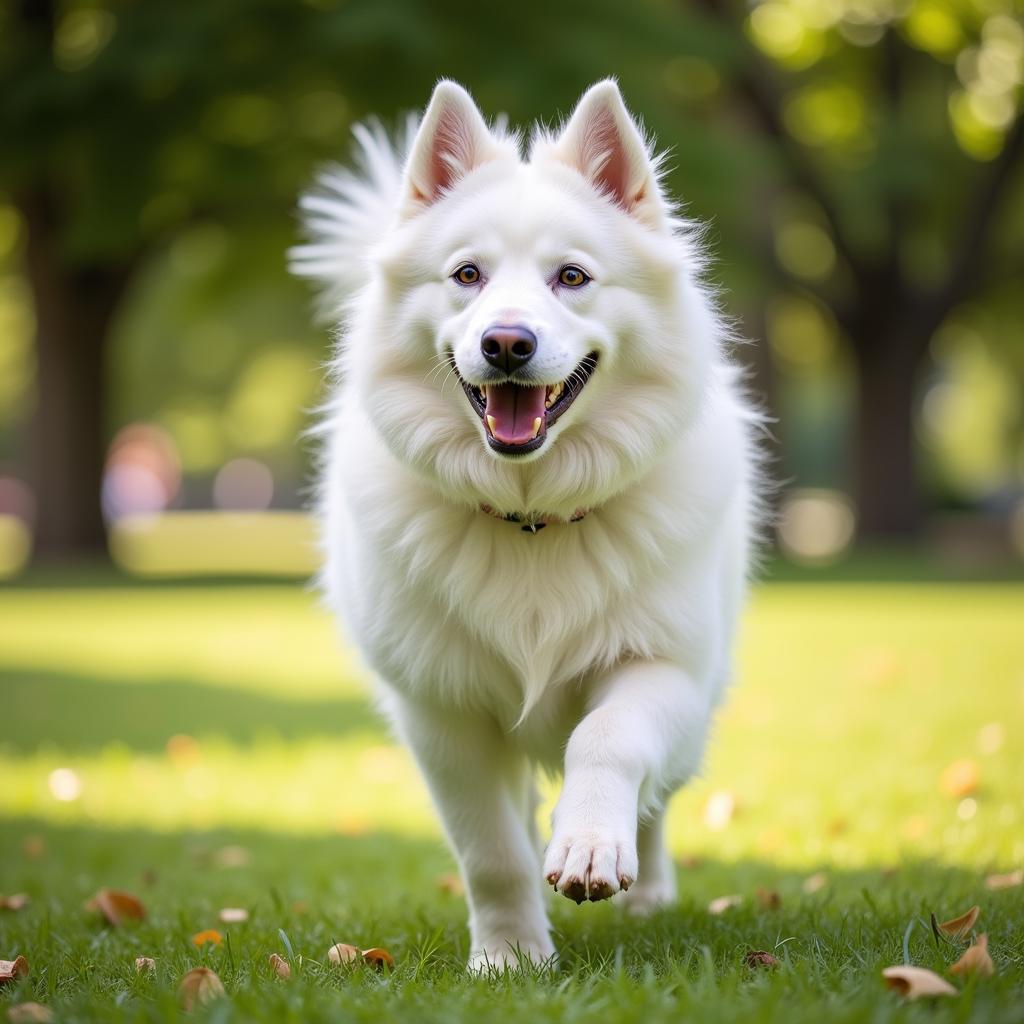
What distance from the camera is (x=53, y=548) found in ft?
71.2

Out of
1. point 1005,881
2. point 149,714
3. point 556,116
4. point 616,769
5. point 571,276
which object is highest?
point 556,116

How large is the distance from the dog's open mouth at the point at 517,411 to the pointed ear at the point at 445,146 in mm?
A: 790

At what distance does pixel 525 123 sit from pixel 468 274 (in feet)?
41.0

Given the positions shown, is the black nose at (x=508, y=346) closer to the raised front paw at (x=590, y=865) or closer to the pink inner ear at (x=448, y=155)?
the pink inner ear at (x=448, y=155)

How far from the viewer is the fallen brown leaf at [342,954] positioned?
3643mm

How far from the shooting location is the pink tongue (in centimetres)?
379

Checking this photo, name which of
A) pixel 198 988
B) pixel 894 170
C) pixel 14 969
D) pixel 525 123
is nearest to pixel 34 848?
pixel 14 969

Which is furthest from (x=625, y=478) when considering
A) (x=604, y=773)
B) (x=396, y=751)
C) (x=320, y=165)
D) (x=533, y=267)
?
(x=320, y=165)

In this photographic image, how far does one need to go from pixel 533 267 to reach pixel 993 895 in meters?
2.44

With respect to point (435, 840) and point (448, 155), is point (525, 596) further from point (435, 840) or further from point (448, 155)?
point (435, 840)

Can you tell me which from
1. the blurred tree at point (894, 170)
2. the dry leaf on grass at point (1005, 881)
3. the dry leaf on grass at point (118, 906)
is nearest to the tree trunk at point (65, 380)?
the blurred tree at point (894, 170)

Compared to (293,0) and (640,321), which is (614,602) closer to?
(640,321)

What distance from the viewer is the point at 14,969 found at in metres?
3.71

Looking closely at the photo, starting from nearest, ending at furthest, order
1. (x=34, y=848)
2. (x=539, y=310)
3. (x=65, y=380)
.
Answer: (x=539, y=310), (x=34, y=848), (x=65, y=380)
